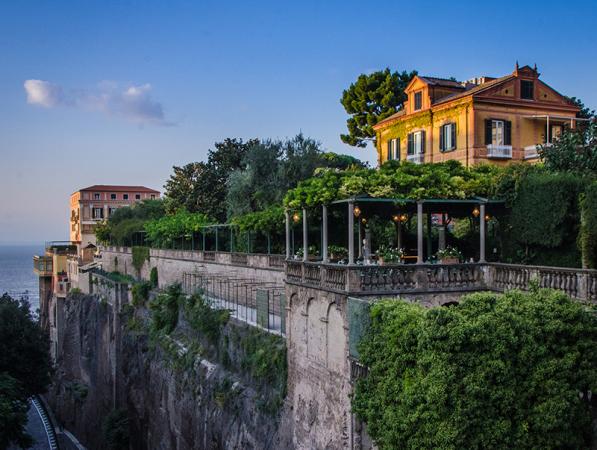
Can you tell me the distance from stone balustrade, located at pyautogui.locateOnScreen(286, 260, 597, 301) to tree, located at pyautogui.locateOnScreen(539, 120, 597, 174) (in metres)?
7.14

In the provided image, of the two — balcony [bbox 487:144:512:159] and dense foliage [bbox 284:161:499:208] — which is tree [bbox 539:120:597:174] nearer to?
dense foliage [bbox 284:161:499:208]

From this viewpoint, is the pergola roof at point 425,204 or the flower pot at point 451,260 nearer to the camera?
the flower pot at point 451,260

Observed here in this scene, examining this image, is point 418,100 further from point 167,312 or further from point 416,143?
point 167,312

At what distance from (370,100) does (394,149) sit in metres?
19.7

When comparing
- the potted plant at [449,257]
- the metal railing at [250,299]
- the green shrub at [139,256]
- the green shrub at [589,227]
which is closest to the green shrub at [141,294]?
the metal railing at [250,299]

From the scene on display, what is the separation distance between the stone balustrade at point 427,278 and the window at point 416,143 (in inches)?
783

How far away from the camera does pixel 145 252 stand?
51781 millimetres

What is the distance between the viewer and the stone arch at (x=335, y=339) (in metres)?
16.2

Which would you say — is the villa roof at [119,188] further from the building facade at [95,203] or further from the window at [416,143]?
the window at [416,143]

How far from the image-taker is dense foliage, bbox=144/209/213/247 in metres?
45.2

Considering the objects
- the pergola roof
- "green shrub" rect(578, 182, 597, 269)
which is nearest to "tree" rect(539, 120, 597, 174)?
the pergola roof

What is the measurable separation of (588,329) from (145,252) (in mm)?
44072

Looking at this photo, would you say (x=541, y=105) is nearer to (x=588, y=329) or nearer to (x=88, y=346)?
(x=588, y=329)

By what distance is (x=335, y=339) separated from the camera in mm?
16609
